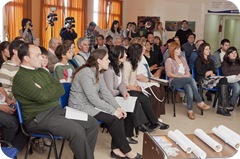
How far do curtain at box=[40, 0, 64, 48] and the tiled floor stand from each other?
161 inches

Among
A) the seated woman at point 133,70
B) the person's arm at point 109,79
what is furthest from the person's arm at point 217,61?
the person's arm at point 109,79

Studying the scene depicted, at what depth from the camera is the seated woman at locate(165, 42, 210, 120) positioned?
15.8ft

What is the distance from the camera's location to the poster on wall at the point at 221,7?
8.95 meters

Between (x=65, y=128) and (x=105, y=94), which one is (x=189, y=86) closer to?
(x=105, y=94)

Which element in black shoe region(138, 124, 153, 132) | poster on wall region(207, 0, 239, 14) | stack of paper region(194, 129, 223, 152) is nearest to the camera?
stack of paper region(194, 129, 223, 152)

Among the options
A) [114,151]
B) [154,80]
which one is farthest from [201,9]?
[114,151]

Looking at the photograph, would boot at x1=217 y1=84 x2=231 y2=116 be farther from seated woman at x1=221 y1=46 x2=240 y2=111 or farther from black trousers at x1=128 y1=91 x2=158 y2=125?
black trousers at x1=128 y1=91 x2=158 y2=125

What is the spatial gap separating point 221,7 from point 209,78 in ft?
15.4

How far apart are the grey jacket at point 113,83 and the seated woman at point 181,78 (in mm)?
1365

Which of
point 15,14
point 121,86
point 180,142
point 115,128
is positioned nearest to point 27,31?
point 15,14

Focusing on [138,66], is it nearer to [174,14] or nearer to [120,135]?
[120,135]

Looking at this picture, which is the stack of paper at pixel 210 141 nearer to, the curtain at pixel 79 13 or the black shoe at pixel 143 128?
the black shoe at pixel 143 128

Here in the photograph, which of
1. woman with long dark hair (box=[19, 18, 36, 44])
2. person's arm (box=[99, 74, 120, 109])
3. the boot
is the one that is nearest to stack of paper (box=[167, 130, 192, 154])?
person's arm (box=[99, 74, 120, 109])

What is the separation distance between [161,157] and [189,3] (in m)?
8.37
